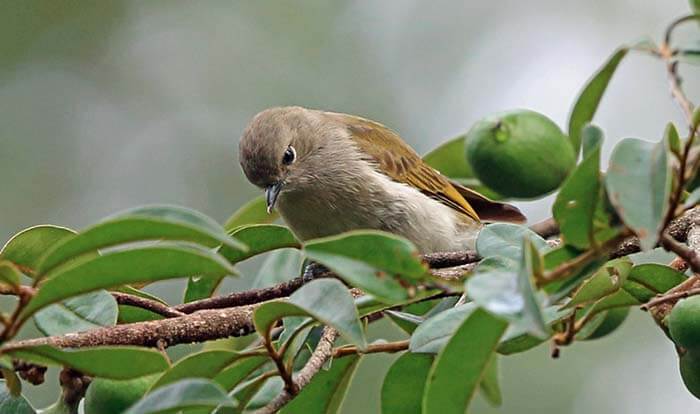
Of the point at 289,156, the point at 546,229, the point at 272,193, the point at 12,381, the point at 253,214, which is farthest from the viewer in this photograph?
the point at 289,156

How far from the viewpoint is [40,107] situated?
8344mm

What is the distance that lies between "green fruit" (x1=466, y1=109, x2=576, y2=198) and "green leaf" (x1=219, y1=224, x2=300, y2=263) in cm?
85

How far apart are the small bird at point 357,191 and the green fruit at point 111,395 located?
1.94 metres

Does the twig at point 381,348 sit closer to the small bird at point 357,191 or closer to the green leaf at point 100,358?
the green leaf at point 100,358

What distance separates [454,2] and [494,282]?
7925 mm

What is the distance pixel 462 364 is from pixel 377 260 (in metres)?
0.19

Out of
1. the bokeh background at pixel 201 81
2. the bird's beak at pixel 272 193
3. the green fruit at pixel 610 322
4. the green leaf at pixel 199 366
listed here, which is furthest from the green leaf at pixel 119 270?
the bokeh background at pixel 201 81

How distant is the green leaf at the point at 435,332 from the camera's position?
5.57 feet

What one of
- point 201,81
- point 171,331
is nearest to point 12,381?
point 171,331

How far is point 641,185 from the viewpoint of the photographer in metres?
1.36

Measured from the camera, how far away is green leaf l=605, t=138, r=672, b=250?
1296 mm

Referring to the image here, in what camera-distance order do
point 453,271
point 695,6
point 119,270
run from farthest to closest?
point 453,271 → point 695,6 → point 119,270

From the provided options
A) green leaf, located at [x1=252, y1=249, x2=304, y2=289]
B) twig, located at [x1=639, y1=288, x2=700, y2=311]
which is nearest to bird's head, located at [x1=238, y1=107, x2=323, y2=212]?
green leaf, located at [x1=252, y1=249, x2=304, y2=289]

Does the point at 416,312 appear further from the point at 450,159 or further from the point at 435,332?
the point at 450,159
